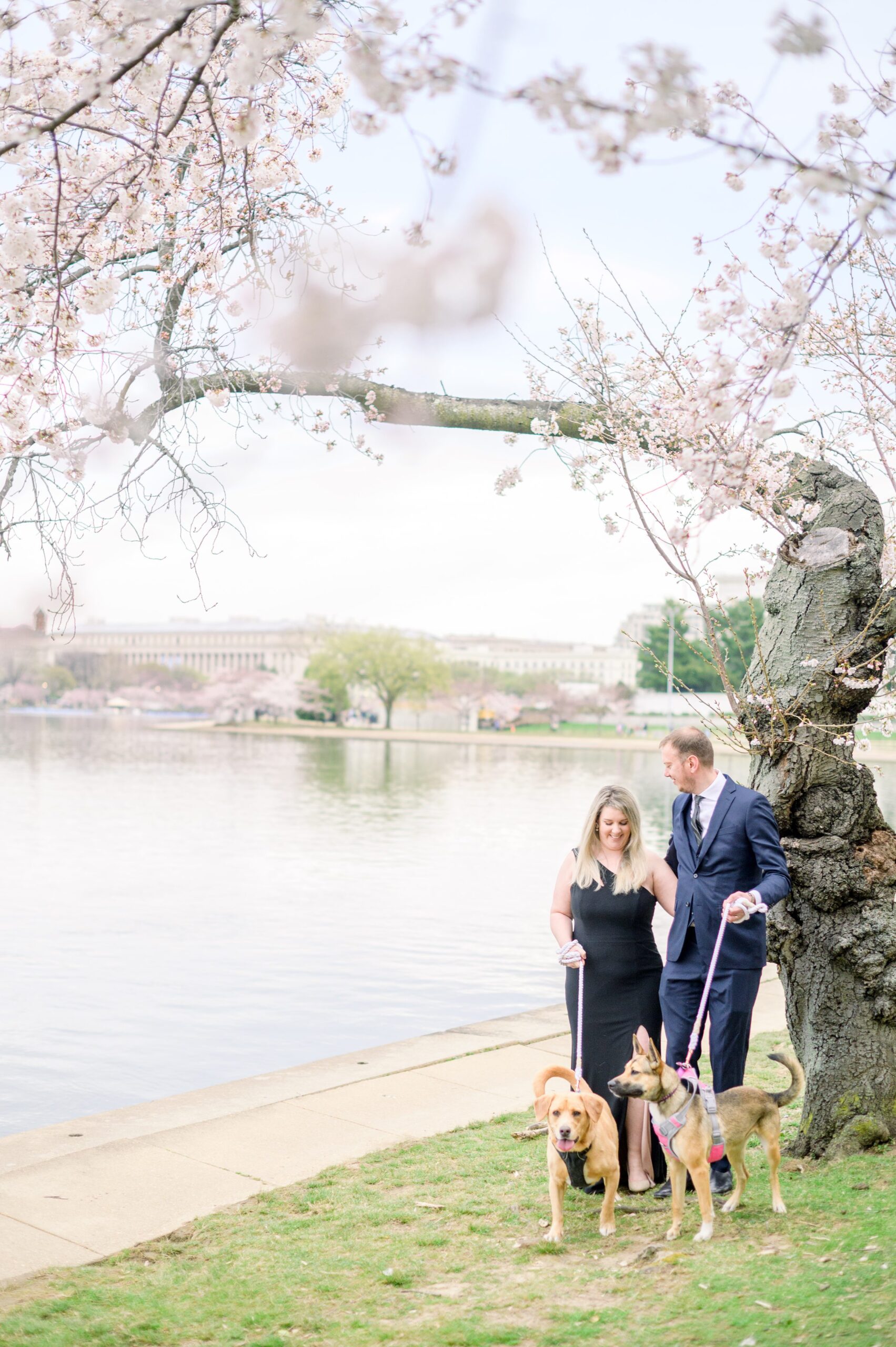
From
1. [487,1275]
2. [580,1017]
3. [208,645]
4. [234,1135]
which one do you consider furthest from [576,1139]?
[208,645]

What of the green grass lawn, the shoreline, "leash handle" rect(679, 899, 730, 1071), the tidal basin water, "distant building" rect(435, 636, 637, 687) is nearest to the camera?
the green grass lawn

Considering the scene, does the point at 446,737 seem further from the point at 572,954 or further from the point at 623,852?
Result: the point at 572,954

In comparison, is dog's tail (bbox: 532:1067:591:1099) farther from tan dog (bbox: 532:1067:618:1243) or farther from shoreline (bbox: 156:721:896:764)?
shoreline (bbox: 156:721:896:764)

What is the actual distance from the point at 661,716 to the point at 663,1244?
10934cm

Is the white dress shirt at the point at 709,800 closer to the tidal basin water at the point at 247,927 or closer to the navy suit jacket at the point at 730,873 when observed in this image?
the navy suit jacket at the point at 730,873

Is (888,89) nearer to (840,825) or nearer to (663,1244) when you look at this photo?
(840,825)

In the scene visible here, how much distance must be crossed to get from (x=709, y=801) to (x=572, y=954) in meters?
0.82

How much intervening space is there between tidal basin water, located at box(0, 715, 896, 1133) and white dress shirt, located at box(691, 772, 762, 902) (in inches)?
185

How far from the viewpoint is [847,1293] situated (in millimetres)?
3875

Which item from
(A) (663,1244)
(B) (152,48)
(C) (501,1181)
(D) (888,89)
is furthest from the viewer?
(C) (501,1181)

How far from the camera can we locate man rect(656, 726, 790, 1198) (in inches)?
192

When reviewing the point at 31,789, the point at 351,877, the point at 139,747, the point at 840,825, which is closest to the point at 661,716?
the point at 139,747

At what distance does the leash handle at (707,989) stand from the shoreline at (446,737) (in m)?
66.7

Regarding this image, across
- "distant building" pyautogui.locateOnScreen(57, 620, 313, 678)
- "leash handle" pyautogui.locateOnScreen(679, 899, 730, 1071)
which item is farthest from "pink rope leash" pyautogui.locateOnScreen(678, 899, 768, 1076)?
"distant building" pyautogui.locateOnScreen(57, 620, 313, 678)
